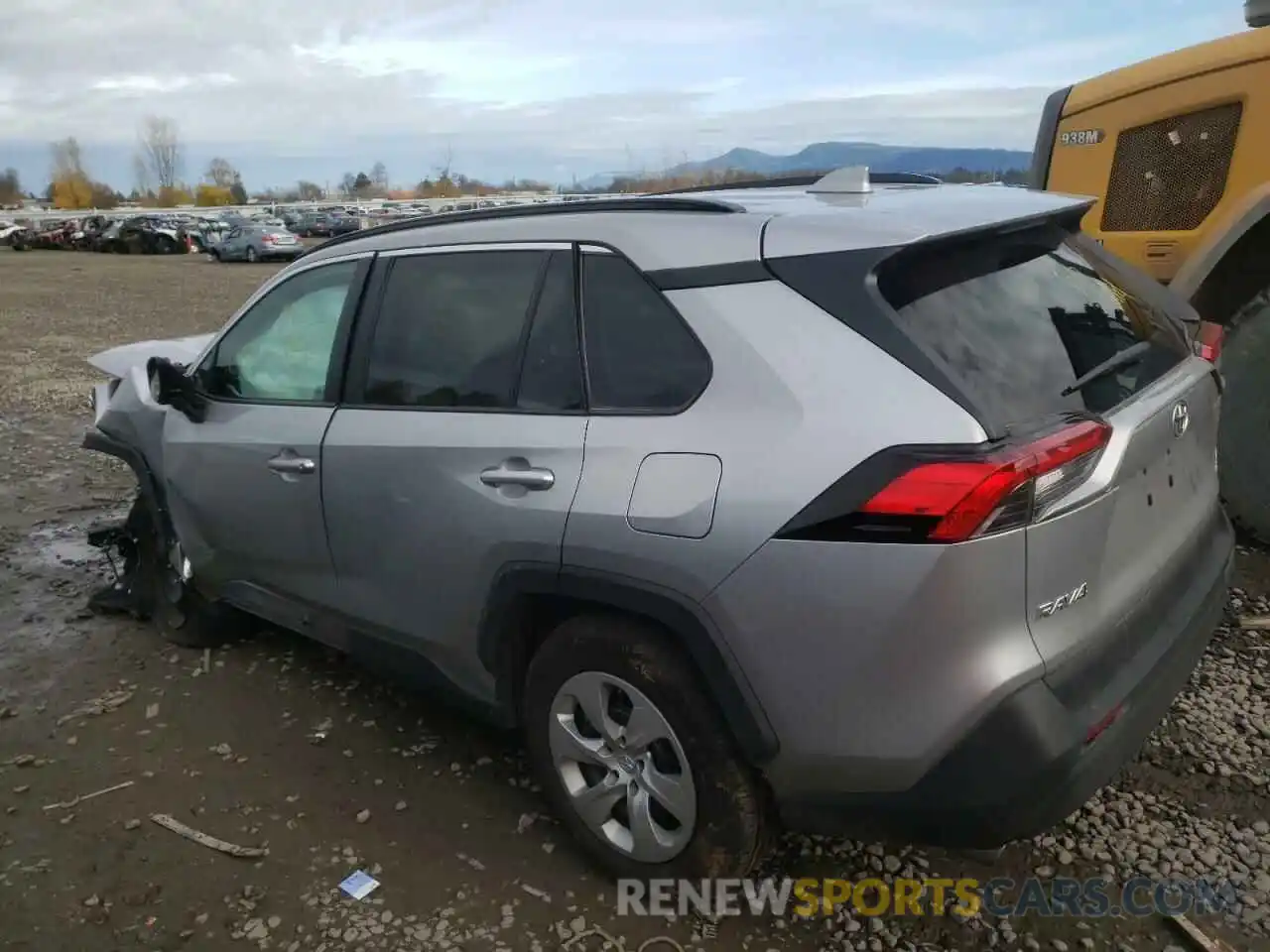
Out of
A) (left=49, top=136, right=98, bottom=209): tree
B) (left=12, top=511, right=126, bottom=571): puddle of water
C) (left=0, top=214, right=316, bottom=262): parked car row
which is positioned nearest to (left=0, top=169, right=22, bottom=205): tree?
(left=49, top=136, right=98, bottom=209): tree

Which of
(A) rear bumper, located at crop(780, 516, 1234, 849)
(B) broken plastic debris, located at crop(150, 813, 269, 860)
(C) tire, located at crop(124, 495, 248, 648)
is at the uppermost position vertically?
(A) rear bumper, located at crop(780, 516, 1234, 849)

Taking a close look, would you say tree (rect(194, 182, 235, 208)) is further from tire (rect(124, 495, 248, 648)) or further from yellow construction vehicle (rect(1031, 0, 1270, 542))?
yellow construction vehicle (rect(1031, 0, 1270, 542))

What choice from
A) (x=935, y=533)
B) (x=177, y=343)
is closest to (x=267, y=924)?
(x=935, y=533)

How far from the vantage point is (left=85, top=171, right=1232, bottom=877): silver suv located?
2.06 meters

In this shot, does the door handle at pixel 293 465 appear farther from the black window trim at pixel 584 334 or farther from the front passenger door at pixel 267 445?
the black window trim at pixel 584 334

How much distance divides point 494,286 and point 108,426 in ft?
8.45

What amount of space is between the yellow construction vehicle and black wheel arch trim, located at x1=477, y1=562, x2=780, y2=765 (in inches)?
122

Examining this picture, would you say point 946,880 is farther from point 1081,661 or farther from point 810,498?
point 810,498

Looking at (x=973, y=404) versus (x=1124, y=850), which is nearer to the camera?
(x=973, y=404)

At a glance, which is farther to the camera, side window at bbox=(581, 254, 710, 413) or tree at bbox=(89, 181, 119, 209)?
tree at bbox=(89, 181, 119, 209)

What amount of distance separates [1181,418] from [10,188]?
12869cm

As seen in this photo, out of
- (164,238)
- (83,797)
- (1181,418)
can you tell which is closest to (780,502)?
(1181,418)

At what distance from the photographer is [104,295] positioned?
21625mm

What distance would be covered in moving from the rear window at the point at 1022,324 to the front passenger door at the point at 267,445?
6.43 ft
